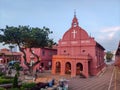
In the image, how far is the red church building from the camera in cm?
3809

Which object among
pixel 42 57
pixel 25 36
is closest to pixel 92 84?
pixel 25 36

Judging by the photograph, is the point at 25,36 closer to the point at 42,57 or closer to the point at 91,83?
the point at 91,83

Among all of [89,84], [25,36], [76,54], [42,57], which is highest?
[25,36]

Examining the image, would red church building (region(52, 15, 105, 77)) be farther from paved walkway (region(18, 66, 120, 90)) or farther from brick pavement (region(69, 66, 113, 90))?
brick pavement (region(69, 66, 113, 90))

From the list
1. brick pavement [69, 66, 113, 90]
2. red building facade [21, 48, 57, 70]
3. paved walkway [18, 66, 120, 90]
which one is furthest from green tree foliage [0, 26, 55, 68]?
red building facade [21, 48, 57, 70]

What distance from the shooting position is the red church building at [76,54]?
38.1 m

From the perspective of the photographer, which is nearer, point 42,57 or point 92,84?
point 92,84

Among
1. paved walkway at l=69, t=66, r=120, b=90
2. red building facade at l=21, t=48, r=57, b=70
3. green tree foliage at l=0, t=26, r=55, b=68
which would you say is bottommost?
paved walkway at l=69, t=66, r=120, b=90

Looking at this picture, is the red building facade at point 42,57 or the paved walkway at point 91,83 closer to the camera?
the paved walkway at point 91,83

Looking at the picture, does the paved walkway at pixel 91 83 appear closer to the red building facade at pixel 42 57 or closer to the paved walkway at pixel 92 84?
the paved walkway at pixel 92 84

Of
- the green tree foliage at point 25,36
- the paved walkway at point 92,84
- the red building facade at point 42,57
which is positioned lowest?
the paved walkway at point 92,84

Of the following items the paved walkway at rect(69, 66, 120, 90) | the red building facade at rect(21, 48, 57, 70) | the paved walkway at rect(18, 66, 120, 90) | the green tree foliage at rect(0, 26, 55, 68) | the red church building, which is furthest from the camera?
the red building facade at rect(21, 48, 57, 70)

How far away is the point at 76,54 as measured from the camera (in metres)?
42.1

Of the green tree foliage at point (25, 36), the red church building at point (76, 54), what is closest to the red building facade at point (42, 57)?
the red church building at point (76, 54)
